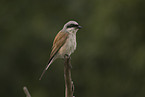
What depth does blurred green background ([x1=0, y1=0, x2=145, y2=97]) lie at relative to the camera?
491 inches

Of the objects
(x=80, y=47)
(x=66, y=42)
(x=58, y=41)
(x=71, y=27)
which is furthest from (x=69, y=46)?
(x=80, y=47)

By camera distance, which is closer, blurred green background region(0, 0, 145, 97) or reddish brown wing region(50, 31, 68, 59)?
reddish brown wing region(50, 31, 68, 59)

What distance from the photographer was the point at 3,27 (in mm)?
16641

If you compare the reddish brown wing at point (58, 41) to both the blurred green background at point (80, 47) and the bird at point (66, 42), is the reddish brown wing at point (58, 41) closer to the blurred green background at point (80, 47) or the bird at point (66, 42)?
the bird at point (66, 42)

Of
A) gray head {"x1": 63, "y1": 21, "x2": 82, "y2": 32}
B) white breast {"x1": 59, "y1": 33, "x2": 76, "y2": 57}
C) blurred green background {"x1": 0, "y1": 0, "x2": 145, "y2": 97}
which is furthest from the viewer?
blurred green background {"x1": 0, "y1": 0, "x2": 145, "y2": 97}

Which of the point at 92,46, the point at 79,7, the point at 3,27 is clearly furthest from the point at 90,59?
the point at 3,27

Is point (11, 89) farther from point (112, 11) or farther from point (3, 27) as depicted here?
point (112, 11)

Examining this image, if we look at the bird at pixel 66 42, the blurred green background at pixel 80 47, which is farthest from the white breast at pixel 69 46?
the blurred green background at pixel 80 47

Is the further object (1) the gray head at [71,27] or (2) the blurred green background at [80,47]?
(2) the blurred green background at [80,47]

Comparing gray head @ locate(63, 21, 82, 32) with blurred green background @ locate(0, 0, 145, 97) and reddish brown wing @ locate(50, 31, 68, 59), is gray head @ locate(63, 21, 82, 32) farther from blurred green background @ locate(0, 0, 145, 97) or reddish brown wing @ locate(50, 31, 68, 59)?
blurred green background @ locate(0, 0, 145, 97)

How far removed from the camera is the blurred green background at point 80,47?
40.9 ft

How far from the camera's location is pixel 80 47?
47.1 feet

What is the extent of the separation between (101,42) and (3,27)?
471 cm

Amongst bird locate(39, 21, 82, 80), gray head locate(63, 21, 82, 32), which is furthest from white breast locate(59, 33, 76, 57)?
gray head locate(63, 21, 82, 32)
